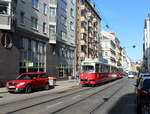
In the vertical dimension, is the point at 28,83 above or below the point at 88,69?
below

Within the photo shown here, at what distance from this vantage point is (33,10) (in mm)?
31500

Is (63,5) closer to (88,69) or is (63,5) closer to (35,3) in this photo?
(35,3)

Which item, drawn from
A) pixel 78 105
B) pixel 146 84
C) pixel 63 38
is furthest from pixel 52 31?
pixel 146 84

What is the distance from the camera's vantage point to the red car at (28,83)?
19123mm

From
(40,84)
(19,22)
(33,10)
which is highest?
(33,10)

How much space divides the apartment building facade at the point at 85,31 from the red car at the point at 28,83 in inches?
1072

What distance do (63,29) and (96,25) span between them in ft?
97.9

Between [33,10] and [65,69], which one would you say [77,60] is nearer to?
[65,69]

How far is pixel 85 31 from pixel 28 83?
37729 millimetres

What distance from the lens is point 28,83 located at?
19656mm

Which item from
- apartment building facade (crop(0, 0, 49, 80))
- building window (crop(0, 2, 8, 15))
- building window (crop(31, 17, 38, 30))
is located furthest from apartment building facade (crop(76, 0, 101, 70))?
building window (crop(0, 2, 8, 15))

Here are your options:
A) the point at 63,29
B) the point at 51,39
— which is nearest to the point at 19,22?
the point at 51,39

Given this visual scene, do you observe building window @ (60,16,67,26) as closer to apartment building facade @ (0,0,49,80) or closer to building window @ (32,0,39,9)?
apartment building facade @ (0,0,49,80)

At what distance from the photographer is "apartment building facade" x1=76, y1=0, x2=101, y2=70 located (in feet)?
173
